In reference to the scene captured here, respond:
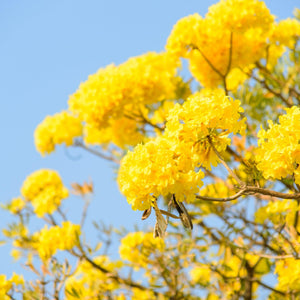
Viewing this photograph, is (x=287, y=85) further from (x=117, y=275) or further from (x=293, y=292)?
(x=117, y=275)

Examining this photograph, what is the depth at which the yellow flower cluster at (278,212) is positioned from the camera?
86.4 inches

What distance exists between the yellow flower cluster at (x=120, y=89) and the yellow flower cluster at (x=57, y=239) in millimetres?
792

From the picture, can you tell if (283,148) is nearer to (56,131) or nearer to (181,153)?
(181,153)

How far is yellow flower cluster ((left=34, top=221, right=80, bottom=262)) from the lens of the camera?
303cm

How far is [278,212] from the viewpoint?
244 centimetres

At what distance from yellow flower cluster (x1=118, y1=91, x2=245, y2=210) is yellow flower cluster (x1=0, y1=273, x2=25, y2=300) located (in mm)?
1316

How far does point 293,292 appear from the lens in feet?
8.76

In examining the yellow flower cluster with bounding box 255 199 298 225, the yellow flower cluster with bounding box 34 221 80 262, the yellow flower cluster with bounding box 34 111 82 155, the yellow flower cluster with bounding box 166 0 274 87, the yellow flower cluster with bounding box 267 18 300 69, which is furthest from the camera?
the yellow flower cluster with bounding box 34 111 82 155

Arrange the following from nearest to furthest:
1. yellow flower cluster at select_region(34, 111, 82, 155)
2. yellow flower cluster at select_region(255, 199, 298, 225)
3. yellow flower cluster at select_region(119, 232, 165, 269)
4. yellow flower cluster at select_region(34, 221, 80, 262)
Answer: yellow flower cluster at select_region(255, 199, 298, 225), yellow flower cluster at select_region(34, 221, 80, 262), yellow flower cluster at select_region(119, 232, 165, 269), yellow flower cluster at select_region(34, 111, 82, 155)

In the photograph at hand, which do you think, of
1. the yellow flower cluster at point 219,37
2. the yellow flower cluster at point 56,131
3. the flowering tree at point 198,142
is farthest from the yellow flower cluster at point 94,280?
the yellow flower cluster at point 219,37

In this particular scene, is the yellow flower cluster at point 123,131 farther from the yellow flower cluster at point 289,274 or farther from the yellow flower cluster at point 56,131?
the yellow flower cluster at point 289,274

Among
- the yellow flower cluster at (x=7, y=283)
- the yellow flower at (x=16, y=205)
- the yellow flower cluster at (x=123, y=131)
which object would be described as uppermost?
the yellow flower cluster at (x=123, y=131)

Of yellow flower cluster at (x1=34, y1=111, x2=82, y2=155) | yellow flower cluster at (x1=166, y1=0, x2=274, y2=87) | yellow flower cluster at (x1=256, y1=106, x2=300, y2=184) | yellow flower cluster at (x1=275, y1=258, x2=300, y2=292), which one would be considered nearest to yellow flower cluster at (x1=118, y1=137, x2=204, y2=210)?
yellow flower cluster at (x1=256, y1=106, x2=300, y2=184)

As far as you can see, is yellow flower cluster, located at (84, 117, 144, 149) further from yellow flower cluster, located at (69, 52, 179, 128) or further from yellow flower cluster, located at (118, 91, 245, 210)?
yellow flower cluster, located at (118, 91, 245, 210)
